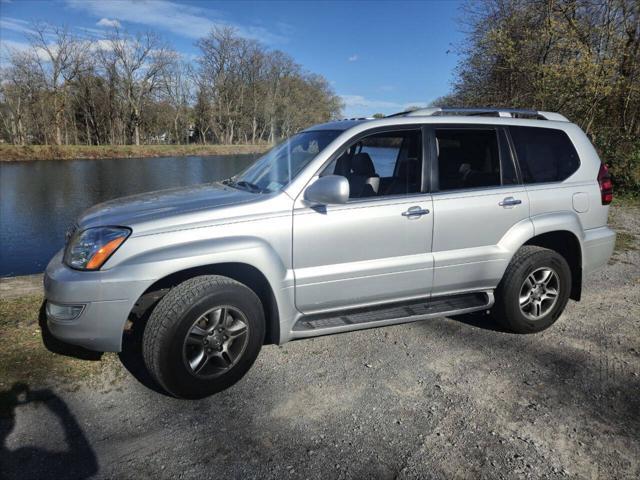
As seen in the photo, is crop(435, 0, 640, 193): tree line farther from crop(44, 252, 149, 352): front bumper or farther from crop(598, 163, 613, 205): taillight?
crop(44, 252, 149, 352): front bumper

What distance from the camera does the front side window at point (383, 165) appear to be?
3.66m

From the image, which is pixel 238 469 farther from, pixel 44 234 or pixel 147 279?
pixel 44 234

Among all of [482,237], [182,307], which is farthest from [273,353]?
[482,237]

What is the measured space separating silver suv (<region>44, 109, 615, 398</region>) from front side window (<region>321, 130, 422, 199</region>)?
0.05 ft

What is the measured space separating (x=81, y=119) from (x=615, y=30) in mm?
56091

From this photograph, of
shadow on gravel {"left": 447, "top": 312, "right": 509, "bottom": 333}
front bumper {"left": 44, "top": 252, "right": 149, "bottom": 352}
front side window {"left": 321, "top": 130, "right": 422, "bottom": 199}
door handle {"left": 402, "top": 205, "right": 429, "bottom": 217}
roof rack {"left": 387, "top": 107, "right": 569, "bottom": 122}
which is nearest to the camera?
front bumper {"left": 44, "top": 252, "right": 149, "bottom": 352}

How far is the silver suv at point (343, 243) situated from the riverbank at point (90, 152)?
82.1 feet

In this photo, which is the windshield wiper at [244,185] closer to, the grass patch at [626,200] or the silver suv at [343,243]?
the silver suv at [343,243]

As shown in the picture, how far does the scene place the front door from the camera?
10.7 feet

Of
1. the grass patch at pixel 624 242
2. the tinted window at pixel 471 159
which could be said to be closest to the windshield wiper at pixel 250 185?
the tinted window at pixel 471 159

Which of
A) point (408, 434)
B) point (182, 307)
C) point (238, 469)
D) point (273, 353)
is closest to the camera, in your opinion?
point (238, 469)

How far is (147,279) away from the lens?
2.86 m

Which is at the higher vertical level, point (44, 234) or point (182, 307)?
point (182, 307)

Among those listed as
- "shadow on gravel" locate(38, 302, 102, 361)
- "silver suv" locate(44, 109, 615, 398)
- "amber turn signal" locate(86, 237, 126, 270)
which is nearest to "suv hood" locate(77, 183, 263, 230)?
"silver suv" locate(44, 109, 615, 398)
